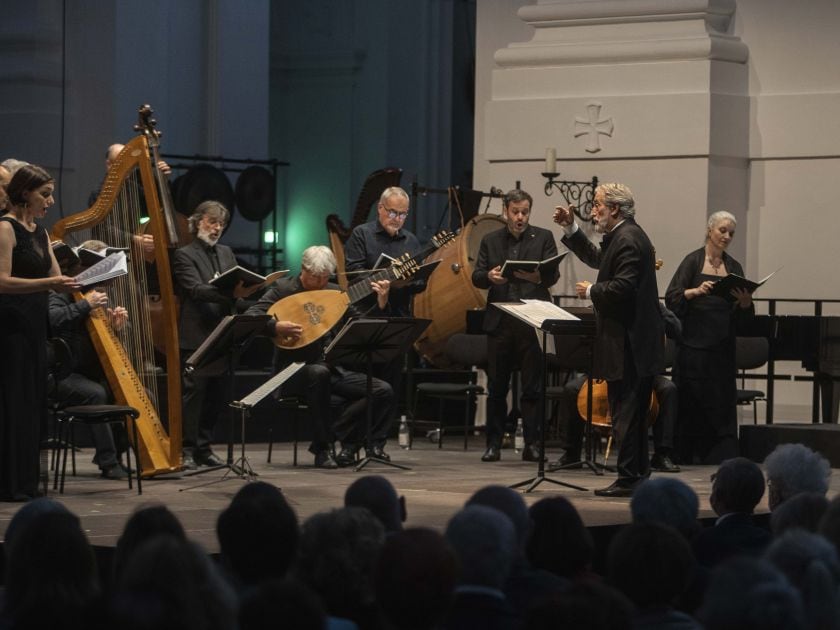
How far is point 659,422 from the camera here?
10.2 meters

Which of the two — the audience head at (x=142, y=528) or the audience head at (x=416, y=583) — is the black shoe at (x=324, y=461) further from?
the audience head at (x=416, y=583)

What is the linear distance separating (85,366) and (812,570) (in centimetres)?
618

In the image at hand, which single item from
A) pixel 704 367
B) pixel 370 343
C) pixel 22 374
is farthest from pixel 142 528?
pixel 704 367

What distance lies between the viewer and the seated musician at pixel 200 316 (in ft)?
31.9

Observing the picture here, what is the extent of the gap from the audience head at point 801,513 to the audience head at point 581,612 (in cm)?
187

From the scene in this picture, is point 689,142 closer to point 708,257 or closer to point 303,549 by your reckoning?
point 708,257

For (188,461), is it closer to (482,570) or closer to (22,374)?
(22,374)

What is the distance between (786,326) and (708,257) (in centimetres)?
76

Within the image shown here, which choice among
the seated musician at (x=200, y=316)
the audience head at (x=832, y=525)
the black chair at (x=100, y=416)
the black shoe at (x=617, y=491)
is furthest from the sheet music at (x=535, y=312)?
the audience head at (x=832, y=525)

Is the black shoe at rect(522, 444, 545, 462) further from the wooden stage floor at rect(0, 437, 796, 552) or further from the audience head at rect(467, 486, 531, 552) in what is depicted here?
the audience head at rect(467, 486, 531, 552)

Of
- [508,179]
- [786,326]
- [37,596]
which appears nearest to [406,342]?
[786,326]

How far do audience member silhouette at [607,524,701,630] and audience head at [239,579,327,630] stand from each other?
1.02m

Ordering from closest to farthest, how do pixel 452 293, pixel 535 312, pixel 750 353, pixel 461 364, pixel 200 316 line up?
1. pixel 535 312
2. pixel 200 316
3. pixel 750 353
4. pixel 461 364
5. pixel 452 293

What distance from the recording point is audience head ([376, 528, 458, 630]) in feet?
11.4
